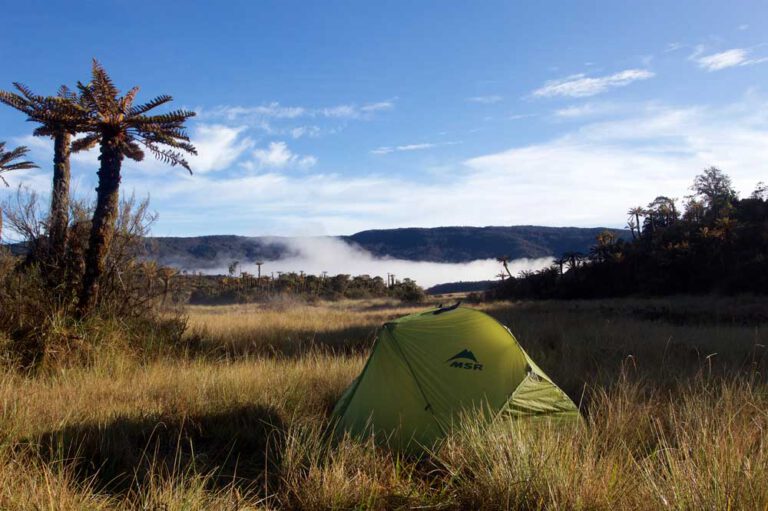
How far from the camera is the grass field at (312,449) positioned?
12.3 feet

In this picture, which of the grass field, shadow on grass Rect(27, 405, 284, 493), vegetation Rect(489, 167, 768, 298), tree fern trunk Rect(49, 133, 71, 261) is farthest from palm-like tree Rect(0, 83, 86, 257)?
vegetation Rect(489, 167, 768, 298)

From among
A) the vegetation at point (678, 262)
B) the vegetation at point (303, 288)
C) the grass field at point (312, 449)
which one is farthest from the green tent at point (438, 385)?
the vegetation at point (303, 288)

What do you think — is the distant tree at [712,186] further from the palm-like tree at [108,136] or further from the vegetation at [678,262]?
the palm-like tree at [108,136]

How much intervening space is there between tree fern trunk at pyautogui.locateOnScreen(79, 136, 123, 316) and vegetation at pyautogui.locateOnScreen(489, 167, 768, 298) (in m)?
33.2

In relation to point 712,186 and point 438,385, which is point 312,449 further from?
point 712,186

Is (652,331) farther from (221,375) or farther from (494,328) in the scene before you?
(221,375)

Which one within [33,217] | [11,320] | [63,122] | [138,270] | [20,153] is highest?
[20,153]

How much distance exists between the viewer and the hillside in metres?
119

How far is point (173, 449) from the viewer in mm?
5512

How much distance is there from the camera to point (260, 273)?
62781 mm

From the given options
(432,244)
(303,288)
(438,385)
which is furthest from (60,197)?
(432,244)

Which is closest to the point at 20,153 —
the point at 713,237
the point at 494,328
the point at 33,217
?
the point at 33,217

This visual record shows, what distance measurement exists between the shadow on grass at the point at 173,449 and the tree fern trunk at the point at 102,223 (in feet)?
15.0

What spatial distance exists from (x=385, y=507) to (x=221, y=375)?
4342 millimetres
